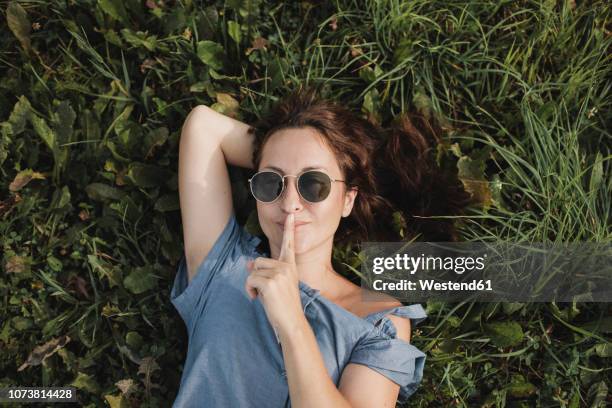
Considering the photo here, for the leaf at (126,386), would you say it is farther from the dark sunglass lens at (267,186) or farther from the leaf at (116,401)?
the dark sunglass lens at (267,186)

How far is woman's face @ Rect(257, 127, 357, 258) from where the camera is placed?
9.49 ft

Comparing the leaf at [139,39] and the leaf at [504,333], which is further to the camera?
the leaf at [139,39]

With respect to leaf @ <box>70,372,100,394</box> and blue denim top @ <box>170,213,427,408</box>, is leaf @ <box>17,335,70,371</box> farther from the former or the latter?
blue denim top @ <box>170,213,427,408</box>

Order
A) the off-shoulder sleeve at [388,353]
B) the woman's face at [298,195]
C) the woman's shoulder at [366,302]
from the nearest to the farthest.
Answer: the off-shoulder sleeve at [388,353] < the woman's face at [298,195] < the woman's shoulder at [366,302]

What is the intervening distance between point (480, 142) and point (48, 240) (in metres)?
2.82

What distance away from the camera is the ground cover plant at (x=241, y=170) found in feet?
11.1

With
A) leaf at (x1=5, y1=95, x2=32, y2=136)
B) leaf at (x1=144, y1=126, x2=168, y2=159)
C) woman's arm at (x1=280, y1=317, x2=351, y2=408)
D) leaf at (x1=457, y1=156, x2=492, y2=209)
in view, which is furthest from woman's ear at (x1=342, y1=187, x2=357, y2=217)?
leaf at (x1=5, y1=95, x2=32, y2=136)

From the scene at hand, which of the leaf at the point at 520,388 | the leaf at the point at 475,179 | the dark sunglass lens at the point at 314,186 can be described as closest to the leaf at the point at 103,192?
the dark sunglass lens at the point at 314,186

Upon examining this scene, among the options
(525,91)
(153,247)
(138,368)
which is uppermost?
(525,91)

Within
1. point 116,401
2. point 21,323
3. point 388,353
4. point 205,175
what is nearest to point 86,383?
point 116,401

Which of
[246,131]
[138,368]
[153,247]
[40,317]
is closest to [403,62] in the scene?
[246,131]

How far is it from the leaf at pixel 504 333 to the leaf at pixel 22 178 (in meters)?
2.92

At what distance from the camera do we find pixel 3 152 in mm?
3564

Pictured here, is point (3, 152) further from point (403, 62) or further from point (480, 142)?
point (480, 142)
